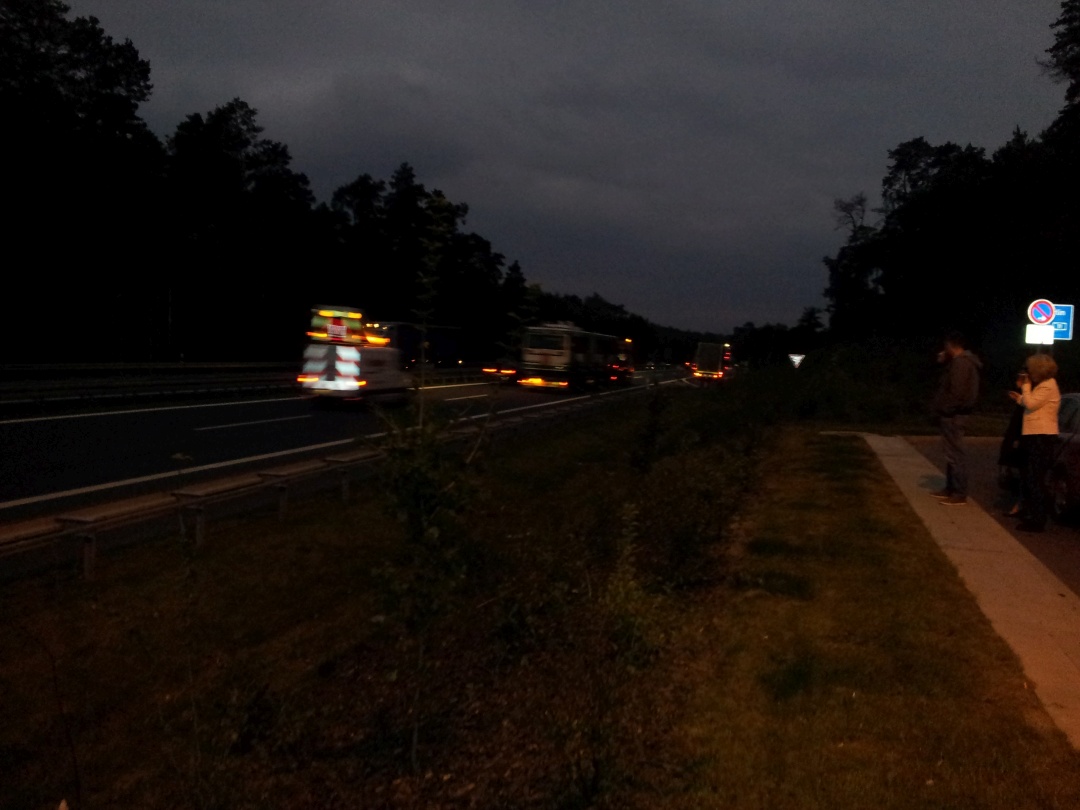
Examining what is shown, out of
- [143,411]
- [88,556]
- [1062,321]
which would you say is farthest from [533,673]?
[143,411]

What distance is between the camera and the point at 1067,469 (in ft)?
34.6

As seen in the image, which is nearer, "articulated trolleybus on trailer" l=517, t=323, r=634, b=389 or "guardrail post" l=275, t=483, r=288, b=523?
"guardrail post" l=275, t=483, r=288, b=523

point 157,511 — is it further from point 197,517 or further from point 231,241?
point 231,241

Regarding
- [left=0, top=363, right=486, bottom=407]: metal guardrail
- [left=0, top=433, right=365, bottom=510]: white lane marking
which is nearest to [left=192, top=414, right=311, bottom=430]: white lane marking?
[left=0, top=433, right=365, bottom=510]: white lane marking

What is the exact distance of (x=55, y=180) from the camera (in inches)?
1719

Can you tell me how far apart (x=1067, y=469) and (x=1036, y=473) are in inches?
23.8

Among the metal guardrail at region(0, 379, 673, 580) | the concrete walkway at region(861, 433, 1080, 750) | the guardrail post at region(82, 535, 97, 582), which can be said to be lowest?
the guardrail post at region(82, 535, 97, 582)

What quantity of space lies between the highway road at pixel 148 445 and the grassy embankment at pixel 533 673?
61.0 inches

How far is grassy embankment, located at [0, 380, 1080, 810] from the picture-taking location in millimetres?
4922

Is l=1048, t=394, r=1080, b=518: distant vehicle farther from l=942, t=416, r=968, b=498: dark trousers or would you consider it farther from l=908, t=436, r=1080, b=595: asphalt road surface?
l=942, t=416, r=968, b=498: dark trousers

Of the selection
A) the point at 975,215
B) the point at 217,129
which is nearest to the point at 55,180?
the point at 217,129

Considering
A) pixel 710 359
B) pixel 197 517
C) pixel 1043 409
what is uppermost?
pixel 1043 409

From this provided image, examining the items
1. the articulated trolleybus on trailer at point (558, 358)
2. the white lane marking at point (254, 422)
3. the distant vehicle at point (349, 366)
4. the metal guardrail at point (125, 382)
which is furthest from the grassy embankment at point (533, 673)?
the articulated trolleybus on trailer at point (558, 358)

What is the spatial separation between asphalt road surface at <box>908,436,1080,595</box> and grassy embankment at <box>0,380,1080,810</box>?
45.1 inches
